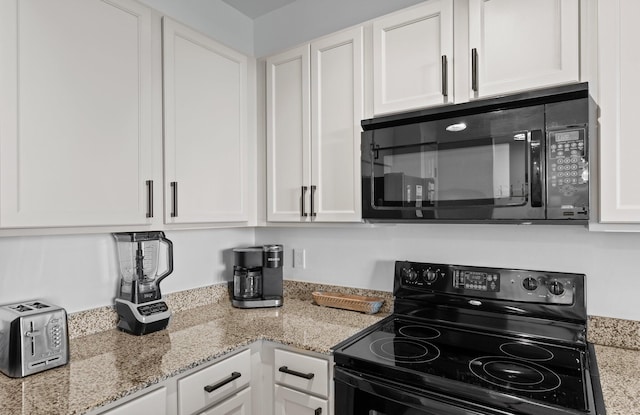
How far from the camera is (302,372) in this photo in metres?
1.58

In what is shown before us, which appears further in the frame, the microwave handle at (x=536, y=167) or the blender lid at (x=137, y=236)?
the blender lid at (x=137, y=236)

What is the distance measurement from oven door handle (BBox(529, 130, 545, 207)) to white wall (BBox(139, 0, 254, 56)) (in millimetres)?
1741

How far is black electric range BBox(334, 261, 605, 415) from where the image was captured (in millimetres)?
1141

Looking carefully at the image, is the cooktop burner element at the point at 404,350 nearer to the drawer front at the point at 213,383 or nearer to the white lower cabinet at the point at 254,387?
the white lower cabinet at the point at 254,387

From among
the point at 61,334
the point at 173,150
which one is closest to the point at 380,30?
the point at 173,150

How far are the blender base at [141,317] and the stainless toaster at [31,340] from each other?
0.33m

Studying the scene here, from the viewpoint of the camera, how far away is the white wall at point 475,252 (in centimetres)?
150

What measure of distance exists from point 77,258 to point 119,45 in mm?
937

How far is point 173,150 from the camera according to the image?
1760mm

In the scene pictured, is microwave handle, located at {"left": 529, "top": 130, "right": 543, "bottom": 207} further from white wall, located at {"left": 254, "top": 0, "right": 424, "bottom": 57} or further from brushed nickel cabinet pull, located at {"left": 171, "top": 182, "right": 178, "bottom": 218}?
brushed nickel cabinet pull, located at {"left": 171, "top": 182, "right": 178, "bottom": 218}

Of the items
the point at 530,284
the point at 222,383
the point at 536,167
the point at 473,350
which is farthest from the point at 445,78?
the point at 222,383

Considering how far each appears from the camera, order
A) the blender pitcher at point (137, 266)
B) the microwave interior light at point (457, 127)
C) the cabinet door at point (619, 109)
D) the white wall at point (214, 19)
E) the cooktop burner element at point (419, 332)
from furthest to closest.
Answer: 1. the white wall at point (214, 19)
2. the blender pitcher at point (137, 266)
3. the cooktop burner element at point (419, 332)
4. the microwave interior light at point (457, 127)
5. the cabinet door at point (619, 109)

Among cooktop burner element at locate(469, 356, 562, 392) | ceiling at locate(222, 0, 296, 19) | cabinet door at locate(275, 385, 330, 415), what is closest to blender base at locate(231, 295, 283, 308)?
cabinet door at locate(275, 385, 330, 415)

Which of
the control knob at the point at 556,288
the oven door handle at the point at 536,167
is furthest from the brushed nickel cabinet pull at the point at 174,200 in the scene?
the control knob at the point at 556,288
